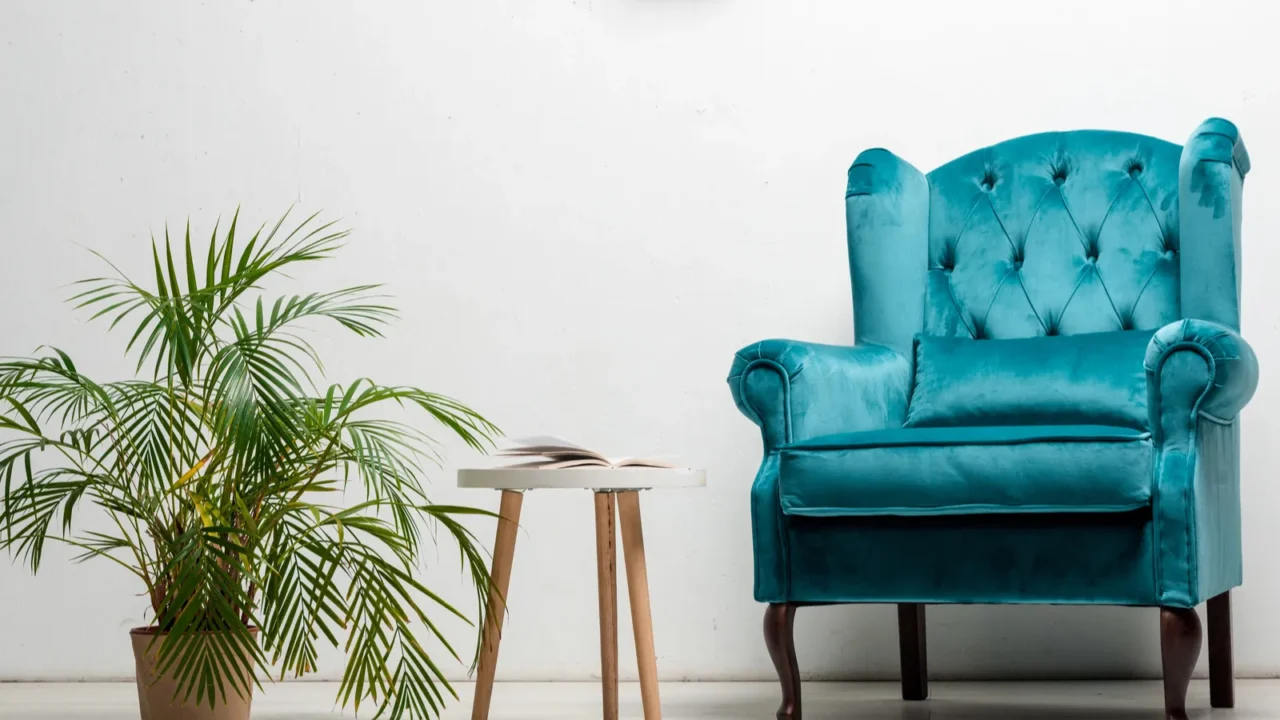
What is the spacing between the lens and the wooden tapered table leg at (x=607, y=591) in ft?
6.14

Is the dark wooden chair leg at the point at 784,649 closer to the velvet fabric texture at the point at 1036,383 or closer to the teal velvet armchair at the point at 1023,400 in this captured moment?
the teal velvet armchair at the point at 1023,400

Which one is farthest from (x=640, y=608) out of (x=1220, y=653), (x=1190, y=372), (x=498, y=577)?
(x=1220, y=653)

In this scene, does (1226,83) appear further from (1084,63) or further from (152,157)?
(152,157)

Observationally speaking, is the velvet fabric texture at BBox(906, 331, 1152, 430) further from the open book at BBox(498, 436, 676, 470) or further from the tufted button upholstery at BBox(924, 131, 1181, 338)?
the open book at BBox(498, 436, 676, 470)

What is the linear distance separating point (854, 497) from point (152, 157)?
1.90 metres

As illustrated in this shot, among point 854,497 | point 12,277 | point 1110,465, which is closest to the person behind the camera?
point 1110,465

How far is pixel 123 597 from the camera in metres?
2.76

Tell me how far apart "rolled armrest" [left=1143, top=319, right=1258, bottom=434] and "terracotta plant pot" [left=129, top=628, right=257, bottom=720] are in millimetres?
1330

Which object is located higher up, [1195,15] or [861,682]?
[1195,15]

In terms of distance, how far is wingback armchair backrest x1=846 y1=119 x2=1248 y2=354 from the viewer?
227cm

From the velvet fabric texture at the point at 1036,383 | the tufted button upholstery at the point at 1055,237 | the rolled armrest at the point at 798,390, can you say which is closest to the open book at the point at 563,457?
the rolled armrest at the point at 798,390

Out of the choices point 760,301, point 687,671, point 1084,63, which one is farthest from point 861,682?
point 1084,63

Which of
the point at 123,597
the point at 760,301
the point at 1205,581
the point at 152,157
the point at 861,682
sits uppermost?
the point at 152,157

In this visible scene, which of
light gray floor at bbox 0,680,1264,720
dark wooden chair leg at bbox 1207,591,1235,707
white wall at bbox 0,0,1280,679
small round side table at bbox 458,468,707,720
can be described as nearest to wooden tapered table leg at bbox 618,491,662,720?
small round side table at bbox 458,468,707,720
